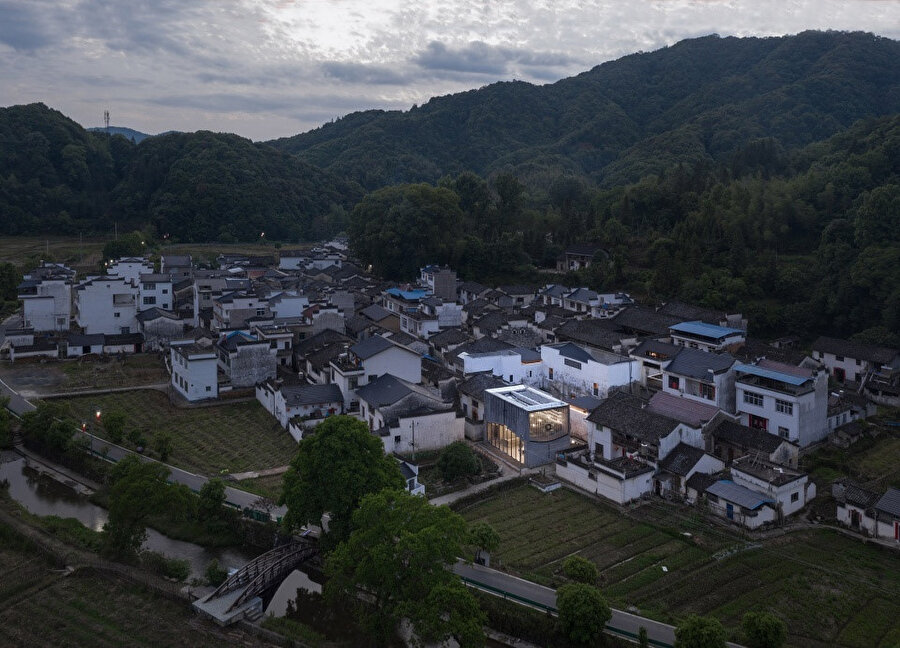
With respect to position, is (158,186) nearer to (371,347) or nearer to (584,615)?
(371,347)

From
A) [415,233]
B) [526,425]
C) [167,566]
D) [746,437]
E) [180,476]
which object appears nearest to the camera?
[167,566]

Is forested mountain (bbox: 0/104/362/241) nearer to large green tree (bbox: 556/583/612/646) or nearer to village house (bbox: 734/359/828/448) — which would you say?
village house (bbox: 734/359/828/448)

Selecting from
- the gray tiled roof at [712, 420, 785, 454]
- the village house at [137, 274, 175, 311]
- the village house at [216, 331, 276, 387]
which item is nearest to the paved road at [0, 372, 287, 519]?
the village house at [216, 331, 276, 387]

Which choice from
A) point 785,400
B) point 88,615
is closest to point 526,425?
point 785,400

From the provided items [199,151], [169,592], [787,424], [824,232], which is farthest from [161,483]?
[199,151]

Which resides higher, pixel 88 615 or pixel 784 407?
pixel 784 407

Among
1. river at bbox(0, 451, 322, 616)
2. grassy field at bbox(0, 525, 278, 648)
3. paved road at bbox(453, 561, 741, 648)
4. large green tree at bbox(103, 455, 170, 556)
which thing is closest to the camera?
paved road at bbox(453, 561, 741, 648)

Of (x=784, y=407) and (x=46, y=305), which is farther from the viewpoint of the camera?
(x=46, y=305)
